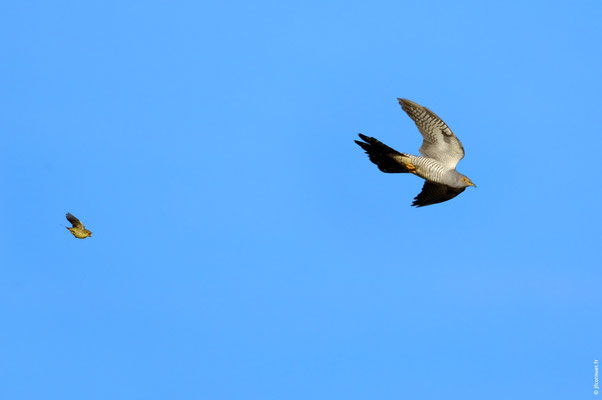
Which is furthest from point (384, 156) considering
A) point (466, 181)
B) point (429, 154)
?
point (466, 181)

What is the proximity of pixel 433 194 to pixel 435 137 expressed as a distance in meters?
2.71

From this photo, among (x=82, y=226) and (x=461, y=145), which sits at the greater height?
(x=82, y=226)

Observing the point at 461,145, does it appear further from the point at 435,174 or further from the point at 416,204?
the point at 416,204

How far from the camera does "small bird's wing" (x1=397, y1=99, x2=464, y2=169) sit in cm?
3133

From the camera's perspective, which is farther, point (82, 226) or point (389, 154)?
point (82, 226)

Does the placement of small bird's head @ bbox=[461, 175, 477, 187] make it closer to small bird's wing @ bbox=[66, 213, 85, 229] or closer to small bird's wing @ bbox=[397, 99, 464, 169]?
small bird's wing @ bbox=[397, 99, 464, 169]

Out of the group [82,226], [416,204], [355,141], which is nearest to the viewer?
[355,141]

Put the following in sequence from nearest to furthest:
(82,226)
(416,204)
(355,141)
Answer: (355,141)
(416,204)
(82,226)

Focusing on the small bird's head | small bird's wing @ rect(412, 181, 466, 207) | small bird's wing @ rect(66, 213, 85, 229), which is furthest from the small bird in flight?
the small bird's head

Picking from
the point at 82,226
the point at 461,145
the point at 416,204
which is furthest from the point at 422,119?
the point at 82,226

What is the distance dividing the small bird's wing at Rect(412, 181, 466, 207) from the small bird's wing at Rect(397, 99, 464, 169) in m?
1.27

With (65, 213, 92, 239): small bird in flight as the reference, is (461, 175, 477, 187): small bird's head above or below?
below

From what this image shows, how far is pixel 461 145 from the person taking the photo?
31.7 metres

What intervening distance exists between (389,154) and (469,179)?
2.42m
